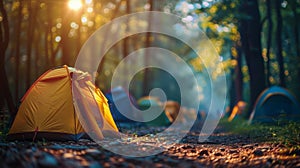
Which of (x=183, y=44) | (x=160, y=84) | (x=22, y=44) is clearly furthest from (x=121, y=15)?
(x=160, y=84)

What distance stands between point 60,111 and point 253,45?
46.6 ft

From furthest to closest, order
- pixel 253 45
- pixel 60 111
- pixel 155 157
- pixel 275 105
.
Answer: pixel 253 45
pixel 275 105
pixel 60 111
pixel 155 157

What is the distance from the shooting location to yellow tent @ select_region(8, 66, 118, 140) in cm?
1009

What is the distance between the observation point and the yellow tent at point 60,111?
33.1 ft

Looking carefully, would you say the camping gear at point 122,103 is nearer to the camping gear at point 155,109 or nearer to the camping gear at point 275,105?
the camping gear at point 155,109

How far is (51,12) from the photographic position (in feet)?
64.0

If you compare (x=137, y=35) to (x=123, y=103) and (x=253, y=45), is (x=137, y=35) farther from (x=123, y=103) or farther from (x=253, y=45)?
(x=123, y=103)

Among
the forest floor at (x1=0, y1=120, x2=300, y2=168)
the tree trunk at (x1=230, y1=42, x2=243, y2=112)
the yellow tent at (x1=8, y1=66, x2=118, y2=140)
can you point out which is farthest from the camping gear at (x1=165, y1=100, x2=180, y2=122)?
the forest floor at (x1=0, y1=120, x2=300, y2=168)

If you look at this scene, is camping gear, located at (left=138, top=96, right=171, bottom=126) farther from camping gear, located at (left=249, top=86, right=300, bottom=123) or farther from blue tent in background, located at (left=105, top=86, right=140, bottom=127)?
camping gear, located at (left=249, top=86, right=300, bottom=123)

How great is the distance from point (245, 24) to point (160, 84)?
133 feet

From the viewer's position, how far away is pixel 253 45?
21.9 metres

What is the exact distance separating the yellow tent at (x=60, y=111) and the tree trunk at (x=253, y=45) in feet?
41.6

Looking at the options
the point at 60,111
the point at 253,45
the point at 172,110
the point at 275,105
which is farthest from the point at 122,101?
the point at 60,111

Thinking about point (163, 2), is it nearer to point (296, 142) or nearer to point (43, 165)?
point (296, 142)
